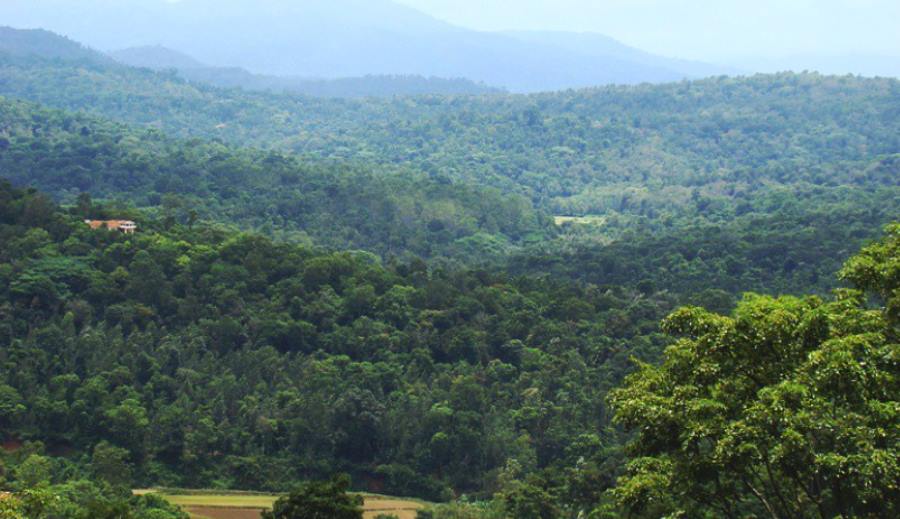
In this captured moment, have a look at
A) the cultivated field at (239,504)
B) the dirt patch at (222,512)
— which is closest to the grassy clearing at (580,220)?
the cultivated field at (239,504)

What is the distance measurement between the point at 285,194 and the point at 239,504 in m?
53.4

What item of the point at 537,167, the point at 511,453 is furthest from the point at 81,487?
Result: the point at 537,167

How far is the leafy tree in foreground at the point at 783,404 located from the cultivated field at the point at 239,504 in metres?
16.2

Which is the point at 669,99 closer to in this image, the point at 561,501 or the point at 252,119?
the point at 252,119

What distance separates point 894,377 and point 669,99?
136 meters

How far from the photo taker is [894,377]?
→ 11.8m

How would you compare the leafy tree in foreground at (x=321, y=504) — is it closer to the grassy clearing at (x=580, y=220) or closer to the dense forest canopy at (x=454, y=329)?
the dense forest canopy at (x=454, y=329)

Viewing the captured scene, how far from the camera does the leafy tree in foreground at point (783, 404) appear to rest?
37.0 ft

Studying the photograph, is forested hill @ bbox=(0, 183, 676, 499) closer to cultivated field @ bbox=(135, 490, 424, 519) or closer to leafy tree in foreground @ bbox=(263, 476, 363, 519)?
cultivated field @ bbox=(135, 490, 424, 519)

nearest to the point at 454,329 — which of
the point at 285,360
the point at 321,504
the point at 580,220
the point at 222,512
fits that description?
the point at 285,360

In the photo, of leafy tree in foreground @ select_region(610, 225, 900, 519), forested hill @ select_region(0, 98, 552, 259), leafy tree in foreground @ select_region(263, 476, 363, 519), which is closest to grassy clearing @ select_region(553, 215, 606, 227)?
forested hill @ select_region(0, 98, 552, 259)

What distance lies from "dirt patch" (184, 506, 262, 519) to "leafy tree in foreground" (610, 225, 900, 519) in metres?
16.3

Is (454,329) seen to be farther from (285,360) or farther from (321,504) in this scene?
(321,504)

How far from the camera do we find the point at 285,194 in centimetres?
8144
